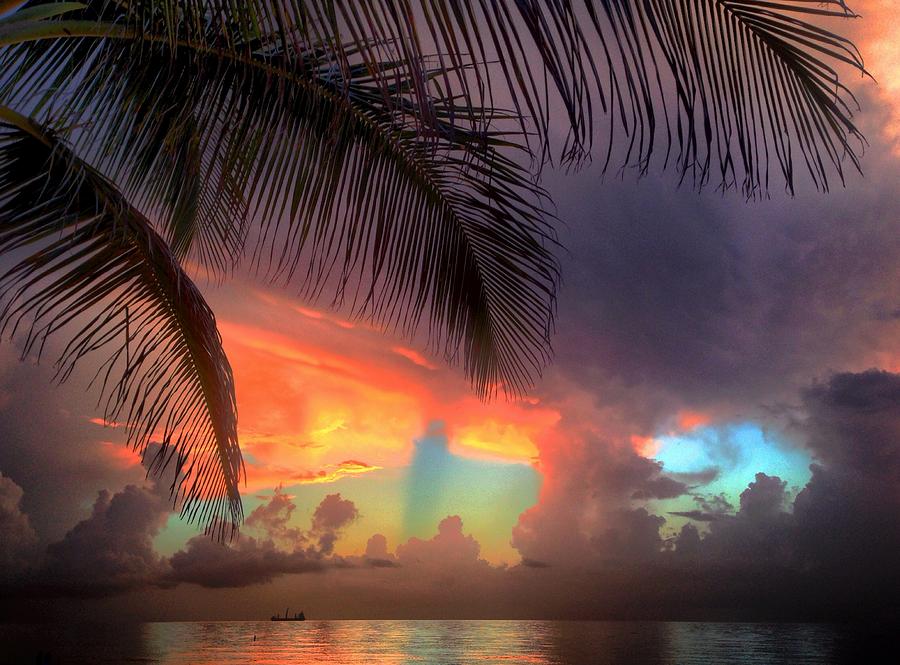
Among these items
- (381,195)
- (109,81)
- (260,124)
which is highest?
(109,81)

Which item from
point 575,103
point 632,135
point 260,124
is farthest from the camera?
point 260,124

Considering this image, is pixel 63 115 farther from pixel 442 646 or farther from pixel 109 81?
pixel 442 646

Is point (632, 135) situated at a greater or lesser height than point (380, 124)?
lesser

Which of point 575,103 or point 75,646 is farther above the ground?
point 575,103

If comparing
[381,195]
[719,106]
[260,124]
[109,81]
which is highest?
[109,81]

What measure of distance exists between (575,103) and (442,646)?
118 metres

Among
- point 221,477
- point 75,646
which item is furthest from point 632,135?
point 75,646

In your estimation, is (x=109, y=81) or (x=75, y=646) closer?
(x=109, y=81)

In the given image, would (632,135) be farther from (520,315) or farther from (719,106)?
(520,315)

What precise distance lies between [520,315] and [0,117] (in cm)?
229

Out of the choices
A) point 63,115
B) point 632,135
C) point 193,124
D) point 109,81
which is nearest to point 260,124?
point 193,124

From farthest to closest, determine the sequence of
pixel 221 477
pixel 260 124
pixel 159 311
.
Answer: pixel 221 477 → pixel 159 311 → pixel 260 124

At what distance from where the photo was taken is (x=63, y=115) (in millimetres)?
3131

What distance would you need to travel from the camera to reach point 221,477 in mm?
3922
